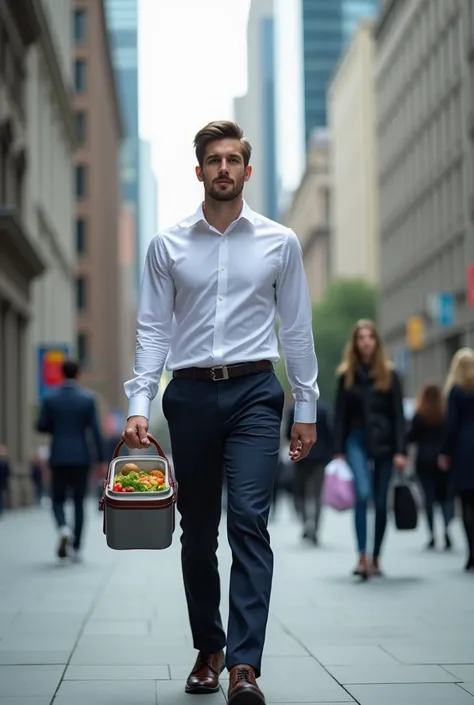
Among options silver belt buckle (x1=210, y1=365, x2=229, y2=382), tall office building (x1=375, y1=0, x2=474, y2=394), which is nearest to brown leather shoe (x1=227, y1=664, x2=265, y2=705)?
silver belt buckle (x1=210, y1=365, x2=229, y2=382)

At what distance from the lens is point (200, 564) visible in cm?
593

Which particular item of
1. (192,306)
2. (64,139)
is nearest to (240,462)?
(192,306)

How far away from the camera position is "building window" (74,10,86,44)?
87875 mm

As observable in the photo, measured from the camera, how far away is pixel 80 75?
89.1m

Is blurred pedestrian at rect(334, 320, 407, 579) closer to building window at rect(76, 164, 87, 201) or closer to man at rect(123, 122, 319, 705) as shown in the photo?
man at rect(123, 122, 319, 705)

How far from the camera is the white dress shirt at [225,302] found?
577 centimetres

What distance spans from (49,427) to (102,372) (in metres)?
79.1

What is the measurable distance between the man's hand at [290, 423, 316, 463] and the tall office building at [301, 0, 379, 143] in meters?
175

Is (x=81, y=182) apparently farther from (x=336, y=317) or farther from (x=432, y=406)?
(x=432, y=406)

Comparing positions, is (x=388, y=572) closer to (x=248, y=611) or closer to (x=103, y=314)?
(x=248, y=611)

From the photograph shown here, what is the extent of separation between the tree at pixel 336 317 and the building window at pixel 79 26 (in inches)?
846

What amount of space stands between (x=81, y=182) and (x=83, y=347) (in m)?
10.2

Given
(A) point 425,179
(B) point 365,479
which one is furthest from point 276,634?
(A) point 425,179

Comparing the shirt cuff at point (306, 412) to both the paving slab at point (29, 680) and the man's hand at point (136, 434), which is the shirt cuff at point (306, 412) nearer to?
the man's hand at point (136, 434)
